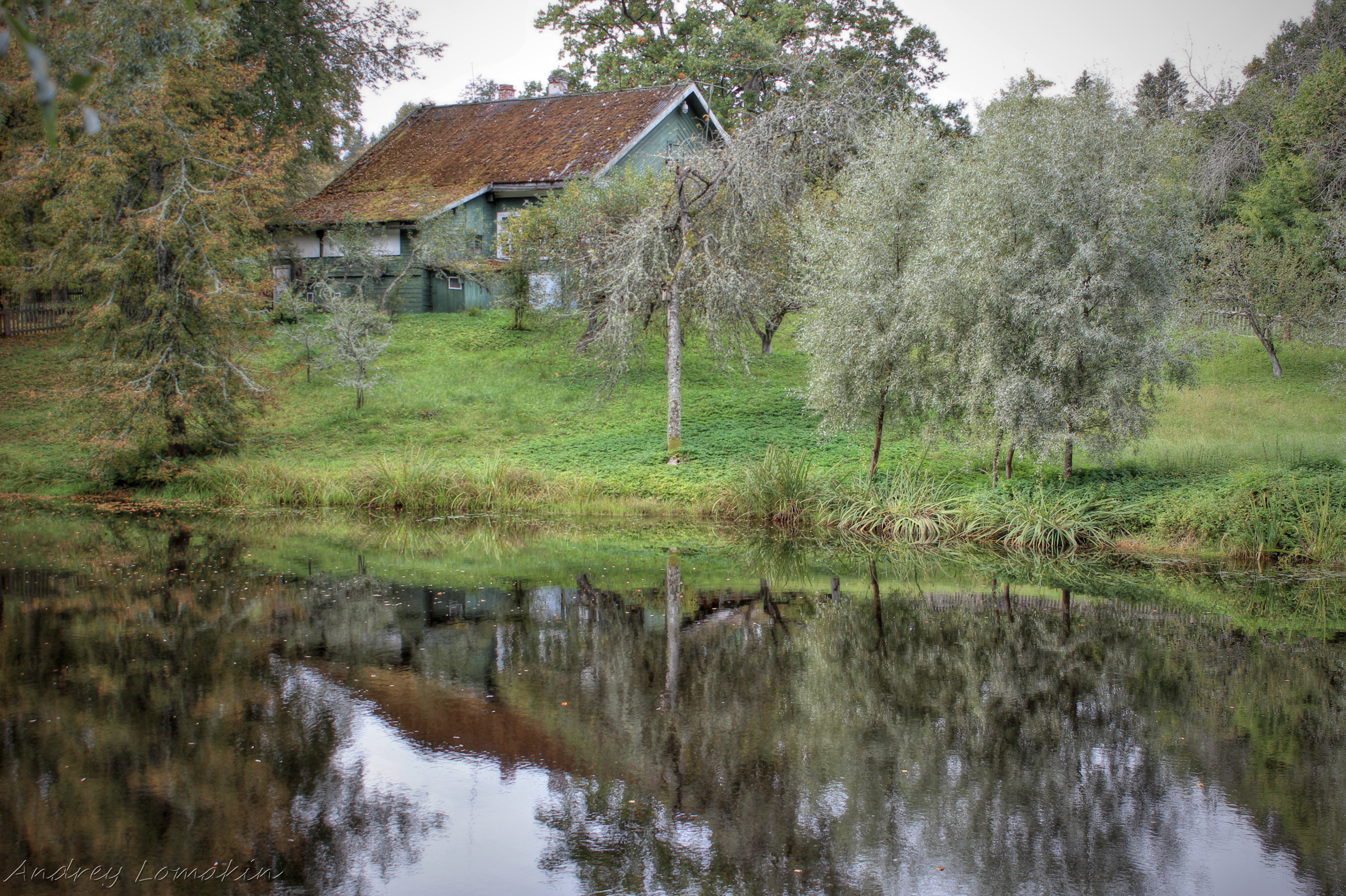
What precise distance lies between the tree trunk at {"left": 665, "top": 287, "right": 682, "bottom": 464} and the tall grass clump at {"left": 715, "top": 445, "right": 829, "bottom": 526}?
2905 millimetres

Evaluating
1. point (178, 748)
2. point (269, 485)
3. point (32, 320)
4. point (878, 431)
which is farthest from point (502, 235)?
point (178, 748)

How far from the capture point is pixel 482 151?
32438 millimetres

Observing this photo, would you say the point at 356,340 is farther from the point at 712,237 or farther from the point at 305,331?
the point at 712,237

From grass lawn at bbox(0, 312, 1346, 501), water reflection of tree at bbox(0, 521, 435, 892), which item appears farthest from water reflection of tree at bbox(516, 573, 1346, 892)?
grass lawn at bbox(0, 312, 1346, 501)

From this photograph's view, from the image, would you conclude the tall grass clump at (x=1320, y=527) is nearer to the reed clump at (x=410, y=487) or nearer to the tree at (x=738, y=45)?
the reed clump at (x=410, y=487)

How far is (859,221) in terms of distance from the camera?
17281 millimetres

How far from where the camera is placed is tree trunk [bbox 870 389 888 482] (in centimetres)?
Answer: 1745

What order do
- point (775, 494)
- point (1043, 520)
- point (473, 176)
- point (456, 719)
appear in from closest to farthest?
point (456, 719), point (1043, 520), point (775, 494), point (473, 176)

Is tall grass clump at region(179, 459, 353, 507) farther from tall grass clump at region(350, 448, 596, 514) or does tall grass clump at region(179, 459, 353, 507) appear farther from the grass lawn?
the grass lawn

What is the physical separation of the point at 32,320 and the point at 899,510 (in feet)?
93.3

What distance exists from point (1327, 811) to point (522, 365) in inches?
891

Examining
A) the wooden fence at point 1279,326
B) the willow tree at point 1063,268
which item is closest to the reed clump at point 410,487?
the willow tree at point 1063,268

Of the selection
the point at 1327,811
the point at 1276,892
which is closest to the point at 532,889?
the point at 1276,892

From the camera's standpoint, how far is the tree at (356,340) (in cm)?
2344
